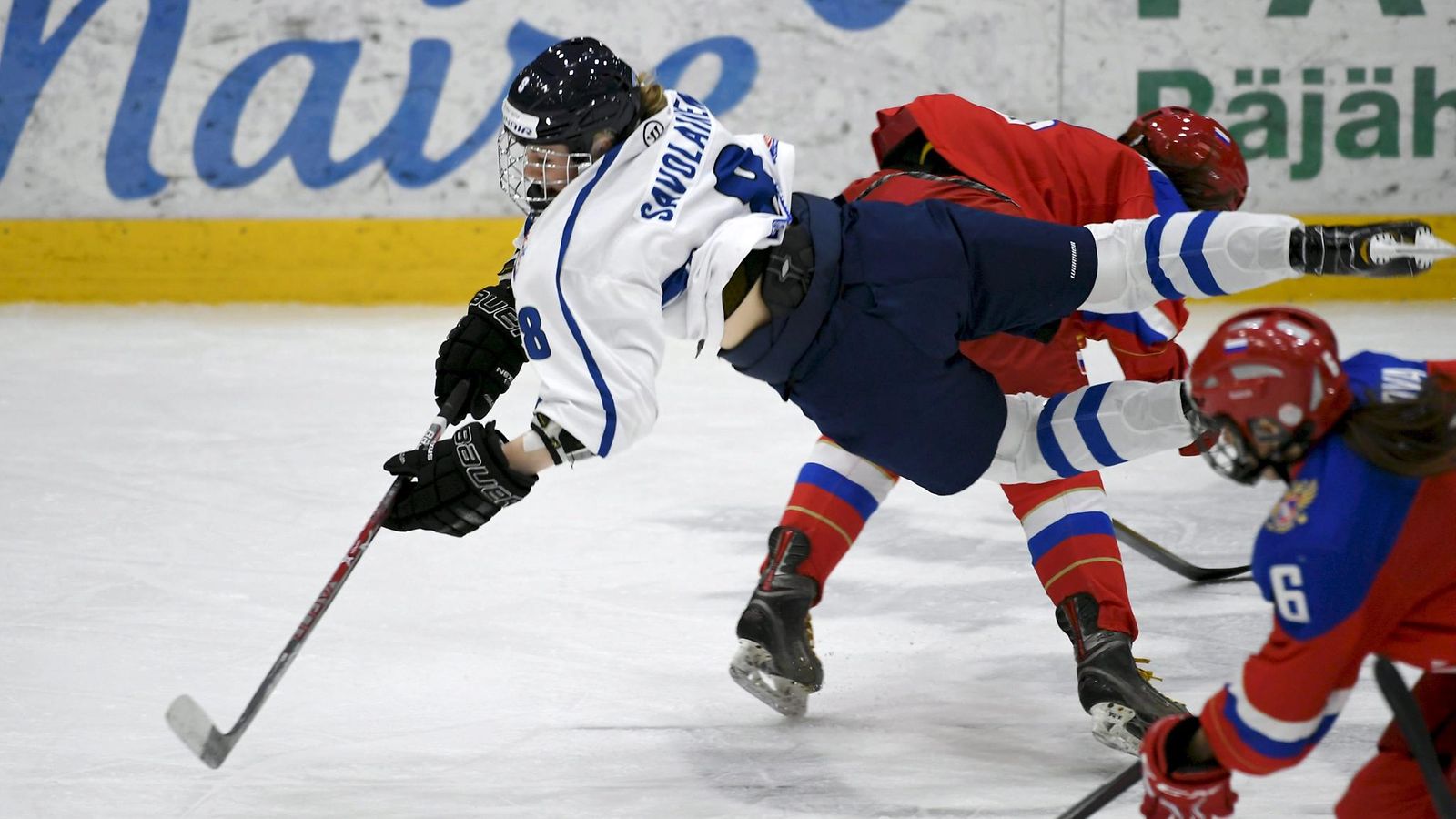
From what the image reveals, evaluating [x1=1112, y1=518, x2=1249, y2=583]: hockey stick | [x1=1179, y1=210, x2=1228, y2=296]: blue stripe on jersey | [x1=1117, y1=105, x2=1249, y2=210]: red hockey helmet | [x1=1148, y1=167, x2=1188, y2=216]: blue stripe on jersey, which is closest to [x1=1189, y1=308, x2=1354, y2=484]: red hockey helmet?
[x1=1179, y1=210, x2=1228, y2=296]: blue stripe on jersey

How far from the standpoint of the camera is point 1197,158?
8.57ft

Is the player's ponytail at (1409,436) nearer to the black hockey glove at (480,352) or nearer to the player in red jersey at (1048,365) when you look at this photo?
the player in red jersey at (1048,365)

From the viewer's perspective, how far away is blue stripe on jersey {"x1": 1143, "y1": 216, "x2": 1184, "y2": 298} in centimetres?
206

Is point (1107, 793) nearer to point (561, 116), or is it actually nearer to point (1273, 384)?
point (1273, 384)

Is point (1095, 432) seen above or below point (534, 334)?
below

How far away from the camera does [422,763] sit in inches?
86.4

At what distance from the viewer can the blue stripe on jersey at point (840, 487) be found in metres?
2.47

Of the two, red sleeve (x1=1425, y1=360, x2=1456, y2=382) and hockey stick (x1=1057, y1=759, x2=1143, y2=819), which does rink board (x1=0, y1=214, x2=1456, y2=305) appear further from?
red sleeve (x1=1425, y1=360, x2=1456, y2=382)

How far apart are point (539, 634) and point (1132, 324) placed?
106 centimetres

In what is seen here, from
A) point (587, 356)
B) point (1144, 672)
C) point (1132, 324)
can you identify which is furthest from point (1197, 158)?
point (587, 356)

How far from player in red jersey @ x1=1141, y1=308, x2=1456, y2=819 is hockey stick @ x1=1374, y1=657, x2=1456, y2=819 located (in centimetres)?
3

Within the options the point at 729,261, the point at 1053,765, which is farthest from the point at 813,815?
the point at 729,261

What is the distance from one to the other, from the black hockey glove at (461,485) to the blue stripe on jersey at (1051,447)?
26.6 inches

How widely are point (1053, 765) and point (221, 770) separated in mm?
1084
